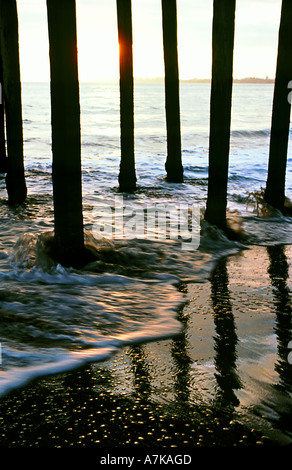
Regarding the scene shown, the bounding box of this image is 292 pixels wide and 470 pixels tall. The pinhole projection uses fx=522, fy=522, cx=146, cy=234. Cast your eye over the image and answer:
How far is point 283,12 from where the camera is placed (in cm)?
645

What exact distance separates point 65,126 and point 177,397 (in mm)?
2645

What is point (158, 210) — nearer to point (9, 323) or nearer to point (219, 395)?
point (9, 323)

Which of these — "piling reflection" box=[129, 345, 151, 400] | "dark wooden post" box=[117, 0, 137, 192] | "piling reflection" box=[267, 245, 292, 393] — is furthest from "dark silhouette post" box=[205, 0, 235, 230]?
"piling reflection" box=[129, 345, 151, 400]

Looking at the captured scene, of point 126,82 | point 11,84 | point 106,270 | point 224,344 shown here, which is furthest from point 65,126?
point 126,82

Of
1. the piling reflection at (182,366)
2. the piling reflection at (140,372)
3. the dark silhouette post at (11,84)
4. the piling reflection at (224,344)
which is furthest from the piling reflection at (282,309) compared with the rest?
the dark silhouette post at (11,84)

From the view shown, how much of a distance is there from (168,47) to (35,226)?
413 centimetres

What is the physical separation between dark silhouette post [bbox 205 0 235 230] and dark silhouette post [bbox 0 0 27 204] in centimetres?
289

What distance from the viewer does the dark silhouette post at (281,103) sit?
6461mm

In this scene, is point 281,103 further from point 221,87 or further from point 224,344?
point 224,344

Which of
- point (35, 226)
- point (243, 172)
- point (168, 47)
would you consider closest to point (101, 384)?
point (35, 226)

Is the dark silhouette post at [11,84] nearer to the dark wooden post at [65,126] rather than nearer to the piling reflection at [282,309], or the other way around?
the dark wooden post at [65,126]

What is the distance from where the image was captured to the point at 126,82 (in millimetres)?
8195

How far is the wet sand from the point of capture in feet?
7.92

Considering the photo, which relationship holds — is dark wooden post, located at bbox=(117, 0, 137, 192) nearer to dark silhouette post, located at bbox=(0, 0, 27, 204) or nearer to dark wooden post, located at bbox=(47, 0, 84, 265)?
dark silhouette post, located at bbox=(0, 0, 27, 204)
